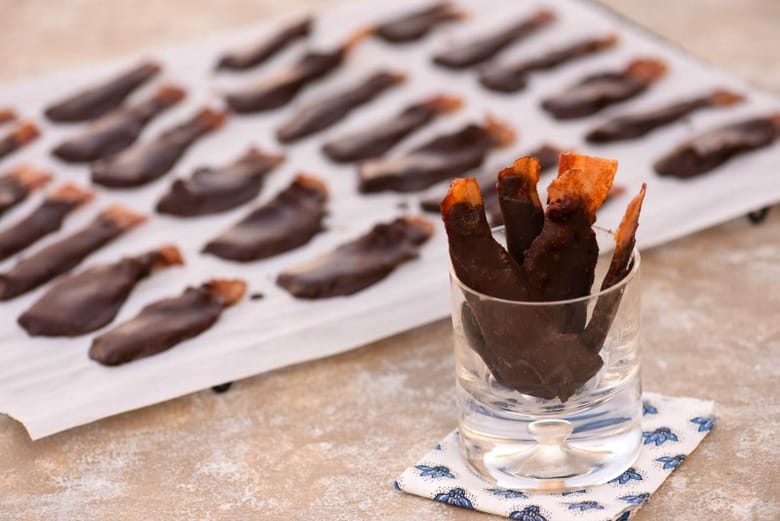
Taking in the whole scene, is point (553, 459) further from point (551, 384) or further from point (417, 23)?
point (417, 23)

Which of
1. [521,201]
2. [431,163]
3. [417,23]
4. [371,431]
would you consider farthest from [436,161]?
[521,201]

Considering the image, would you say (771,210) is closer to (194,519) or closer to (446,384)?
(446,384)

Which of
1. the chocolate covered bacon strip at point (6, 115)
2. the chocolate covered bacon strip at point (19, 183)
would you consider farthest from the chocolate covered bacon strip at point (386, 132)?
the chocolate covered bacon strip at point (6, 115)

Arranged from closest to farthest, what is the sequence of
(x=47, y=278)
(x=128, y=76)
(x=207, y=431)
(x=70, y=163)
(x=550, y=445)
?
(x=550, y=445), (x=207, y=431), (x=47, y=278), (x=70, y=163), (x=128, y=76)

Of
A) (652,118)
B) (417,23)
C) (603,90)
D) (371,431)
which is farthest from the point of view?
(417,23)

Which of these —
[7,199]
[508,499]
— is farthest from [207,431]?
[7,199]

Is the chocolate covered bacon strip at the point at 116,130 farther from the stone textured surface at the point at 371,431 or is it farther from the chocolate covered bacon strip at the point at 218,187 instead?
the stone textured surface at the point at 371,431

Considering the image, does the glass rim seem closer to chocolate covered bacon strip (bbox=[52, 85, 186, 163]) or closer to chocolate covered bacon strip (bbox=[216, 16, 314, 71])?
chocolate covered bacon strip (bbox=[52, 85, 186, 163])
